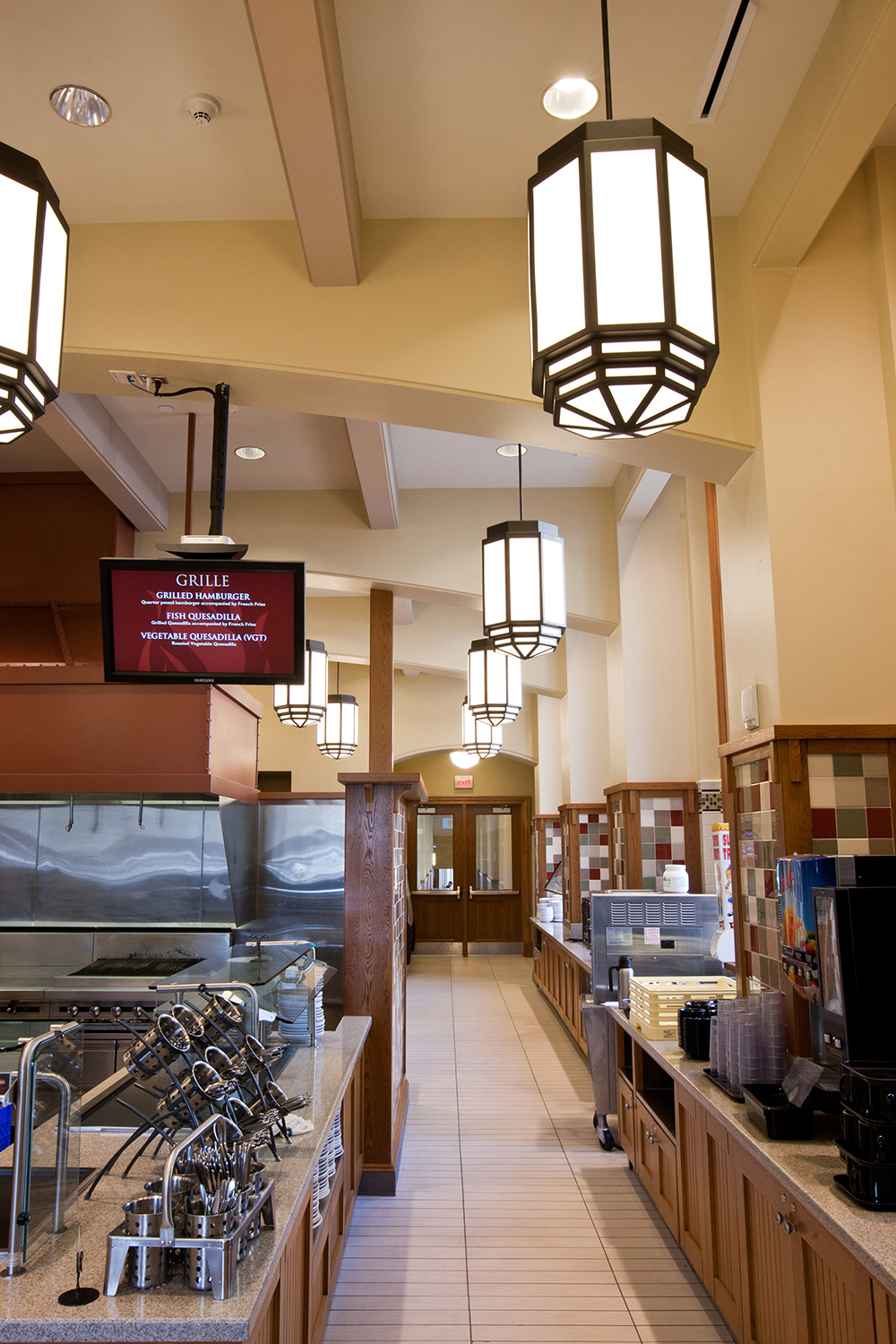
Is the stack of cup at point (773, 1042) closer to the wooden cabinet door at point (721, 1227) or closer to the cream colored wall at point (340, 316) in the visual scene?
the wooden cabinet door at point (721, 1227)

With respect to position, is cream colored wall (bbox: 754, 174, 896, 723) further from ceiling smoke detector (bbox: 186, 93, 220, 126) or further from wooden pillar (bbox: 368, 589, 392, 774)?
wooden pillar (bbox: 368, 589, 392, 774)

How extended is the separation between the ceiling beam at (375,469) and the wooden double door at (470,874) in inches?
367

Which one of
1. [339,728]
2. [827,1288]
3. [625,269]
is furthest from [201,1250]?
[339,728]

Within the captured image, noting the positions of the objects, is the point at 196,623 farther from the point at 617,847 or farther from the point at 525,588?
the point at 617,847

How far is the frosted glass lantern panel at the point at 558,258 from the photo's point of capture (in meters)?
1.75

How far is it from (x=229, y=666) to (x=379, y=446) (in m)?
2.16

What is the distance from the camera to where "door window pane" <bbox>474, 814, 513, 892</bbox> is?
51.2 feet

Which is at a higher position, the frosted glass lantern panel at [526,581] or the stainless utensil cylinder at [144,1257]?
the frosted glass lantern panel at [526,581]

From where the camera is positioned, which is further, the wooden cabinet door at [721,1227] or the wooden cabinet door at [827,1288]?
the wooden cabinet door at [721,1227]

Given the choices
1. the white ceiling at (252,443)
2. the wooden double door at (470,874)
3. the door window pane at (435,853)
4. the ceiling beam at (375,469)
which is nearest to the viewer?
the ceiling beam at (375,469)

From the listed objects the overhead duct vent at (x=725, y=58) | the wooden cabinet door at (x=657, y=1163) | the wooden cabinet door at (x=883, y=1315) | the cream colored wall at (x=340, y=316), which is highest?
the overhead duct vent at (x=725, y=58)

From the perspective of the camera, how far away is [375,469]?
6055 millimetres

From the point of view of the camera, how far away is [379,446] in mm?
5754

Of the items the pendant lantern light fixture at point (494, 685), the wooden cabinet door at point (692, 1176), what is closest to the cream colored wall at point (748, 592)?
the wooden cabinet door at point (692, 1176)
